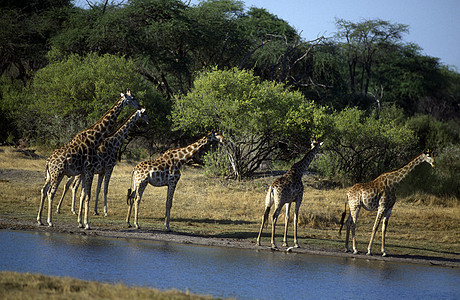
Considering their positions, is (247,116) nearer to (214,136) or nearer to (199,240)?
(214,136)

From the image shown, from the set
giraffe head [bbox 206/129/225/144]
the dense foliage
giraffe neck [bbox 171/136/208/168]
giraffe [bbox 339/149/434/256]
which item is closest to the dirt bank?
giraffe [bbox 339/149/434/256]

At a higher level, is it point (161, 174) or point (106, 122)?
point (106, 122)

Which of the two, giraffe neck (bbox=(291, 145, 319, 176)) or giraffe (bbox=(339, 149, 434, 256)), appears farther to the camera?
giraffe neck (bbox=(291, 145, 319, 176))

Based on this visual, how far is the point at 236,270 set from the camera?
10742 mm

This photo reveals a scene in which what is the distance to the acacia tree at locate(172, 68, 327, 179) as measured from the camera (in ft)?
78.5

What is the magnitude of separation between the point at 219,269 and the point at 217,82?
15461mm

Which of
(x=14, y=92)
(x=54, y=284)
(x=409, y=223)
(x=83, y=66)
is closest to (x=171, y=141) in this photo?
(x=83, y=66)

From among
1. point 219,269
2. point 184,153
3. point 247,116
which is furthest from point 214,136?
point 247,116

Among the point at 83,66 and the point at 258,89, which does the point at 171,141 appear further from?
the point at 258,89

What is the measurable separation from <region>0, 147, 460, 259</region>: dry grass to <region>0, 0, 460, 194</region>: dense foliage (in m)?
2.47

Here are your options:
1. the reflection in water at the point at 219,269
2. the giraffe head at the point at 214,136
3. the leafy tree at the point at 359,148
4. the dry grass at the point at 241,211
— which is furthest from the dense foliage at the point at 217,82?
the reflection in water at the point at 219,269

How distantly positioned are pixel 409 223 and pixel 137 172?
9806 millimetres

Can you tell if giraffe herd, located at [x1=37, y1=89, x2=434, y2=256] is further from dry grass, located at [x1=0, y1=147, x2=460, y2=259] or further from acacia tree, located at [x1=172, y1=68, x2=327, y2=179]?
acacia tree, located at [x1=172, y1=68, x2=327, y2=179]

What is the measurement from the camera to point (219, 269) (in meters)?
10.7
